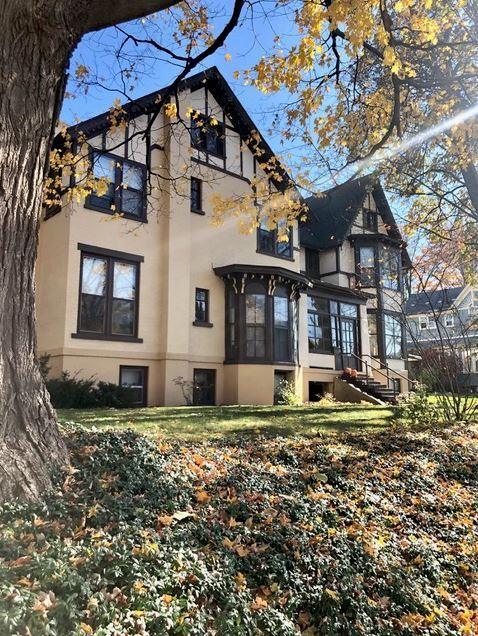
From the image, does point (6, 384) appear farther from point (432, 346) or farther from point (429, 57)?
point (432, 346)

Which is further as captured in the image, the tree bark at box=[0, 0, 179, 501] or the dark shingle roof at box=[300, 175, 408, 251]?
the dark shingle roof at box=[300, 175, 408, 251]

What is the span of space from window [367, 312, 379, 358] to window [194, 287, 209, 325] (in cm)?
1074

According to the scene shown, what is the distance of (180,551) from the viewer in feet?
→ 10.7

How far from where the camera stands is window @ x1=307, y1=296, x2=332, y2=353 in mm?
21297

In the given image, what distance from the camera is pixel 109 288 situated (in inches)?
599

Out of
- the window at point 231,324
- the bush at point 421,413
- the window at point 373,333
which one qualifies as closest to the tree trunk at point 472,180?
the bush at point 421,413

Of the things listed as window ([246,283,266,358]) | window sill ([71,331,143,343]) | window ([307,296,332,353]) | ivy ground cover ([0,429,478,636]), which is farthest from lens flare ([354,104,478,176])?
window ([307,296,332,353])

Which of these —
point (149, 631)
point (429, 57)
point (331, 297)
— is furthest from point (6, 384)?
point (331, 297)

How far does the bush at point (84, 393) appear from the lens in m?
13.0

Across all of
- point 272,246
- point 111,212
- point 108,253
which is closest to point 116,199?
point 111,212

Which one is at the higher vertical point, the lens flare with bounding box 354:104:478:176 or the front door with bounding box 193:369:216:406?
the lens flare with bounding box 354:104:478:176

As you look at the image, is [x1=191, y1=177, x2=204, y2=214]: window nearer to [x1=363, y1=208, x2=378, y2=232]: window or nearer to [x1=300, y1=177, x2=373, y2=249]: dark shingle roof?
[x1=300, y1=177, x2=373, y2=249]: dark shingle roof

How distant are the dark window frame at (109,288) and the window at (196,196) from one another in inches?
115

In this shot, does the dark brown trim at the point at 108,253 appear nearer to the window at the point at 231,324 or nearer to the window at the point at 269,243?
the window at the point at 231,324
